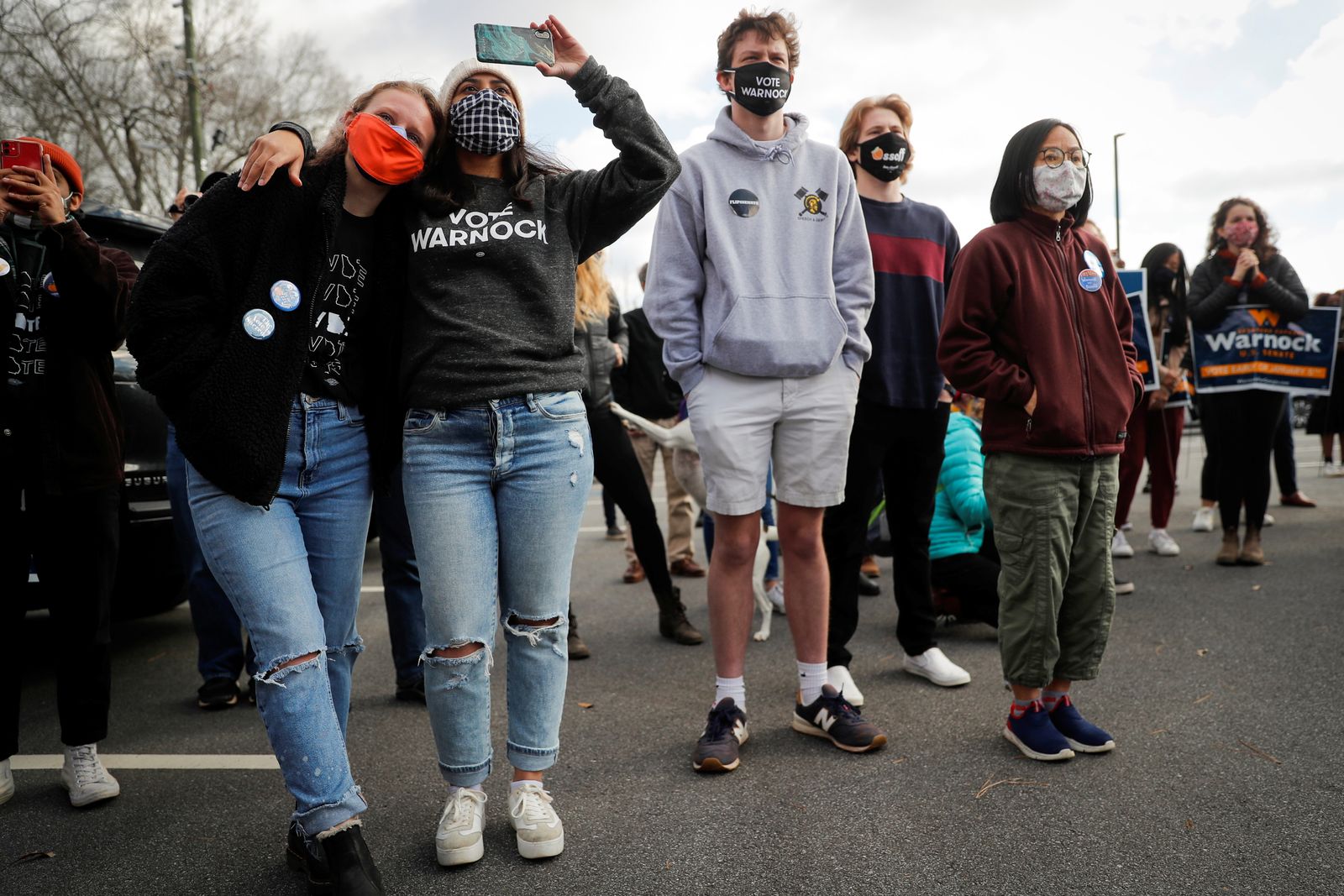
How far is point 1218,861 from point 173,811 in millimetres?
2776

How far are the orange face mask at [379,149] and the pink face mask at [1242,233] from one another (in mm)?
5063

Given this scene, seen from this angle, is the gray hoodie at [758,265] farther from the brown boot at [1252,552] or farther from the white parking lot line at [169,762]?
the brown boot at [1252,552]

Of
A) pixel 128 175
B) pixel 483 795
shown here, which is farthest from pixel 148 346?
pixel 128 175

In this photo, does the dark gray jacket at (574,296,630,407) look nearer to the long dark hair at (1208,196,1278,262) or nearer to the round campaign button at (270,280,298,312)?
the round campaign button at (270,280,298,312)

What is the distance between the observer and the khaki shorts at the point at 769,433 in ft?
10.0

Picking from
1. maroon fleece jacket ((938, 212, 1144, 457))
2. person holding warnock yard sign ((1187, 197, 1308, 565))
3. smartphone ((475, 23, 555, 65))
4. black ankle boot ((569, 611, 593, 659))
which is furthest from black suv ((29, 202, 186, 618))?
person holding warnock yard sign ((1187, 197, 1308, 565))

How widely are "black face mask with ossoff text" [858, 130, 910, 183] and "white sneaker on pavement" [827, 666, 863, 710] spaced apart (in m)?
1.87

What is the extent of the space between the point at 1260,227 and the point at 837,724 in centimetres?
436

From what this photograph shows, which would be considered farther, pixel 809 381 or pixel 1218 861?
pixel 809 381

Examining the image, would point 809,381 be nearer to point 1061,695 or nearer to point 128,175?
point 1061,695

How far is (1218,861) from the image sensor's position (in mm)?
2238

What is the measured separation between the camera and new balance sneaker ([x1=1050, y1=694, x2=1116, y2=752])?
296 centimetres

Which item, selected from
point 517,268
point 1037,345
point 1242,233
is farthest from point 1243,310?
point 517,268

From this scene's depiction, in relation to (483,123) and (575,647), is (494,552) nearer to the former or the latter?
(483,123)
